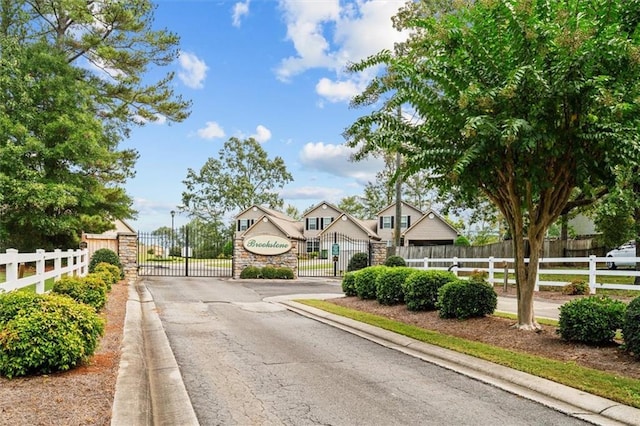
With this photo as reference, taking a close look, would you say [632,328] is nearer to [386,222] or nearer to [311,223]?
[386,222]

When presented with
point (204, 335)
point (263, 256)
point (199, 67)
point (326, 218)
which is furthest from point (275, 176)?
point (204, 335)

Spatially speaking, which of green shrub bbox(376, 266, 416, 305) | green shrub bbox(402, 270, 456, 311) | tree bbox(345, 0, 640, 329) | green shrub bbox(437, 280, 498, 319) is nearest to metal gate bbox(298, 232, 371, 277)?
green shrub bbox(376, 266, 416, 305)

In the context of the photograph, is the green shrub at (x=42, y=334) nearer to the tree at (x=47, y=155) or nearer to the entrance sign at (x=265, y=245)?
the tree at (x=47, y=155)

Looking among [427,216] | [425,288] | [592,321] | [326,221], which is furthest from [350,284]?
[326,221]

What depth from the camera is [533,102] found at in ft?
22.7

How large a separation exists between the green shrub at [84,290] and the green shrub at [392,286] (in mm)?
5993

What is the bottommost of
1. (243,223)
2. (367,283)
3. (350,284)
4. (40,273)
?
(350,284)

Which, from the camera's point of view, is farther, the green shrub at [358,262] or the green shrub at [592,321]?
the green shrub at [358,262]

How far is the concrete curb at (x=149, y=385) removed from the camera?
4211mm

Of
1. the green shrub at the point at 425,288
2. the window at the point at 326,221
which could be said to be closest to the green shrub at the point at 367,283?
the green shrub at the point at 425,288

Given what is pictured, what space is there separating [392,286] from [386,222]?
120ft

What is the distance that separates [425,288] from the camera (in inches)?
Result: 388

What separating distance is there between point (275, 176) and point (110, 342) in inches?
1917

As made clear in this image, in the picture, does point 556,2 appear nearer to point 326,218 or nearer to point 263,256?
point 263,256
